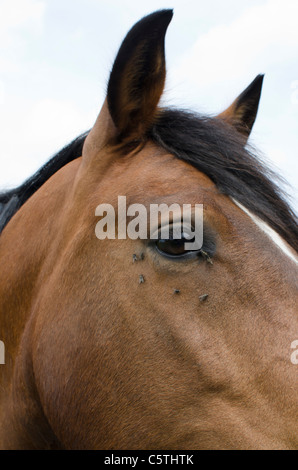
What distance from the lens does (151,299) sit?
1.78 m

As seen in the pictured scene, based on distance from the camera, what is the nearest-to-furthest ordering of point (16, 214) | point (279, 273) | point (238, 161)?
point (279, 273)
point (238, 161)
point (16, 214)

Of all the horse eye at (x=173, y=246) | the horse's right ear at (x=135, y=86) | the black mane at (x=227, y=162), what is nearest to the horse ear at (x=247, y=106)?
the black mane at (x=227, y=162)

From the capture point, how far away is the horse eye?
69.9 inches

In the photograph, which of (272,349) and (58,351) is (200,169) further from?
Result: (58,351)

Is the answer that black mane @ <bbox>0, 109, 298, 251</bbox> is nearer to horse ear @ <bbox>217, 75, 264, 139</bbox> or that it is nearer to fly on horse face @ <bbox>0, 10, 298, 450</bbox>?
fly on horse face @ <bbox>0, 10, 298, 450</bbox>

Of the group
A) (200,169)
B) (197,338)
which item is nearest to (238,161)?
(200,169)

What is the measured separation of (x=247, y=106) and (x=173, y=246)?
5.27 feet

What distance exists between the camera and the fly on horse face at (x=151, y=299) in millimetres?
1618

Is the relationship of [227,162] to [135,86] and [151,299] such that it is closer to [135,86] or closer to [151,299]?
[135,86]

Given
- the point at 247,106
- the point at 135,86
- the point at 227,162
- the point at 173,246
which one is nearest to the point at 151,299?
the point at 173,246

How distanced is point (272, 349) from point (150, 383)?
0.52 meters

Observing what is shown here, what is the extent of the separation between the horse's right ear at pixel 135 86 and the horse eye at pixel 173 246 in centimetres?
70
